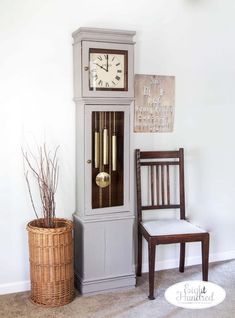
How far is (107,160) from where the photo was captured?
10.1ft

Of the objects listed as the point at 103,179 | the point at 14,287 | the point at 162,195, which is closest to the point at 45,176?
the point at 103,179

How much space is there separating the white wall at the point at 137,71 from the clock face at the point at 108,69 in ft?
0.79

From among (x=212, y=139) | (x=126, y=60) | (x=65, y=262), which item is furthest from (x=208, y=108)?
(x=65, y=262)

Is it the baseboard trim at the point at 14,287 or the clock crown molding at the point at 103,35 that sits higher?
the clock crown molding at the point at 103,35

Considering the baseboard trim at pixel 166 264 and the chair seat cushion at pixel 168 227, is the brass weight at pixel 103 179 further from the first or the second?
the baseboard trim at pixel 166 264

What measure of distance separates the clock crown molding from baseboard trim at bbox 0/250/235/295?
174 centimetres

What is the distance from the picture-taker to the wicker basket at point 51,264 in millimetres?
2805

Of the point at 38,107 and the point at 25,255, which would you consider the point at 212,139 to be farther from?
the point at 25,255

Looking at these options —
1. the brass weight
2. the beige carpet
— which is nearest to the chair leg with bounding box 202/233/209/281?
the beige carpet

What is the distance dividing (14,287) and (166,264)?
123 centimetres

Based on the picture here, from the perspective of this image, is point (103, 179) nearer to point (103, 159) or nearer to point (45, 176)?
point (103, 159)

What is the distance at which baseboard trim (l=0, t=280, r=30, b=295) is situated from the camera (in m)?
3.04

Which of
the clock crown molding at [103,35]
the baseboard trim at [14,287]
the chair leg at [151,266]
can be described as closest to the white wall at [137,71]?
the baseboard trim at [14,287]

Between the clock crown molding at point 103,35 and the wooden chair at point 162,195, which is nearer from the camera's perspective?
the clock crown molding at point 103,35
